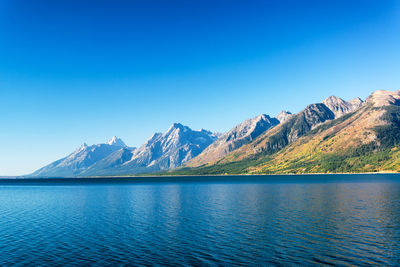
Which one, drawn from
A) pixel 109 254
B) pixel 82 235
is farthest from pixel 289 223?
pixel 82 235

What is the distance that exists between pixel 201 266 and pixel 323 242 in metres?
23.8

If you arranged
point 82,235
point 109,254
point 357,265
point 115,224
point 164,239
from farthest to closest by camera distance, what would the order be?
point 115,224
point 82,235
point 164,239
point 109,254
point 357,265

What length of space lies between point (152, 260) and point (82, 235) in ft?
82.7

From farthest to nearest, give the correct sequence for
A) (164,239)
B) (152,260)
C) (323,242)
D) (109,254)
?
(164,239)
(323,242)
(109,254)
(152,260)

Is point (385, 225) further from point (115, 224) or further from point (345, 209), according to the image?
point (115, 224)

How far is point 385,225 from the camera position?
5703 centimetres

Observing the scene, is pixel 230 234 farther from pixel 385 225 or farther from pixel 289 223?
pixel 385 225

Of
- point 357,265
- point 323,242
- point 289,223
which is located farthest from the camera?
point 289,223

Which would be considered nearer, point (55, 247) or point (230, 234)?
point (55, 247)

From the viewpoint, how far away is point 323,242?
152ft

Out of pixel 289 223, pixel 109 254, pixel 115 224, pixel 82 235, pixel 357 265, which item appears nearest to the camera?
pixel 357 265

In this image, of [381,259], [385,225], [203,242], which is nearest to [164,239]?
[203,242]

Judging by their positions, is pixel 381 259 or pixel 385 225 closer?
pixel 381 259

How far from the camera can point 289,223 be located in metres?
62.3
